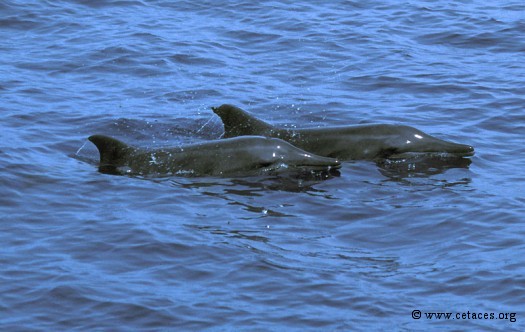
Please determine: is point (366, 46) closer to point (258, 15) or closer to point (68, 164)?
point (258, 15)

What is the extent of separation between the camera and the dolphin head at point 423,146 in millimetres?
16969

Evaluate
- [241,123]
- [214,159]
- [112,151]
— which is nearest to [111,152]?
[112,151]

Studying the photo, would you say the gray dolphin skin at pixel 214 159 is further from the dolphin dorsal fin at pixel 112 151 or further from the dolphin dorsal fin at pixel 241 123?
the dolphin dorsal fin at pixel 241 123

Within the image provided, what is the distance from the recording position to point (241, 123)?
17.5 metres

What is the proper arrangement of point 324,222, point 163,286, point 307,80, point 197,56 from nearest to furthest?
point 163,286, point 324,222, point 307,80, point 197,56

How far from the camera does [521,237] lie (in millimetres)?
13672

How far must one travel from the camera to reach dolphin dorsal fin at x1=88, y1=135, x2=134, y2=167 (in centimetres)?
1631

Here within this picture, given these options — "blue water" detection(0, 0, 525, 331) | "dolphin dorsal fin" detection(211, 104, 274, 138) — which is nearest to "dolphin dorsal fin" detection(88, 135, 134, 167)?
"blue water" detection(0, 0, 525, 331)

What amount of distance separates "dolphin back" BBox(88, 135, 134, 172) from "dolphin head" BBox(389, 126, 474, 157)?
3925 millimetres

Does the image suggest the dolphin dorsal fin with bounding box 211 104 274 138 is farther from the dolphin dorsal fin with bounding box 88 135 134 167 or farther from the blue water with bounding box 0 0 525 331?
the dolphin dorsal fin with bounding box 88 135 134 167

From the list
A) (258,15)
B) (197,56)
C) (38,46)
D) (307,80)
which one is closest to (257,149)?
(307,80)

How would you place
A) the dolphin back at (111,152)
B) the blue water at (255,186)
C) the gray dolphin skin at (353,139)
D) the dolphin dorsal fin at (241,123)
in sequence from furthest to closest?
the dolphin dorsal fin at (241,123)
the gray dolphin skin at (353,139)
the dolphin back at (111,152)
the blue water at (255,186)

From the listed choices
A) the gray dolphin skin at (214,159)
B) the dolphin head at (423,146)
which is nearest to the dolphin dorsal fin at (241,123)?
the gray dolphin skin at (214,159)

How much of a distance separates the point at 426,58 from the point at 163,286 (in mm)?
12743
